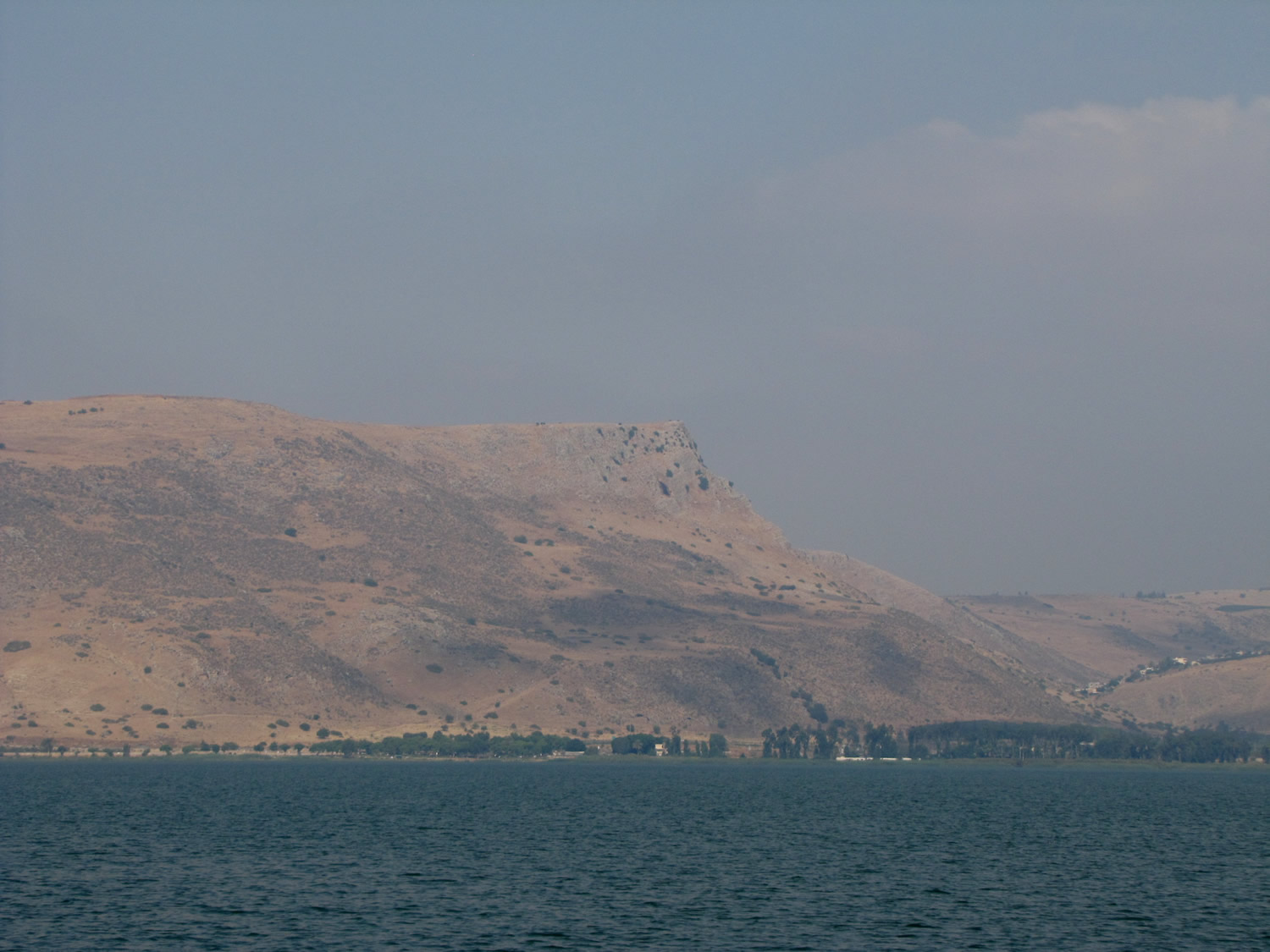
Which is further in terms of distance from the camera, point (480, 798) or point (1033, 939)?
point (480, 798)

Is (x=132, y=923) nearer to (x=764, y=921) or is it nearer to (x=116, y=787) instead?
(x=764, y=921)

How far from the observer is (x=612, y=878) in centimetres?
9194

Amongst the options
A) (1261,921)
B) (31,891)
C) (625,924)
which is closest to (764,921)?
(625,924)

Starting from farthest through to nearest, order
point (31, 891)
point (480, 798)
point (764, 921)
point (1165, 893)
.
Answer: point (480, 798), point (1165, 893), point (31, 891), point (764, 921)

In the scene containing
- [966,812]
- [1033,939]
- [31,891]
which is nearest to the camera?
[1033,939]

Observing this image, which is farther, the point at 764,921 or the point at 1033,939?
the point at 764,921

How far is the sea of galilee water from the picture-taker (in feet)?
226

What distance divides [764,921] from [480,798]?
352 feet

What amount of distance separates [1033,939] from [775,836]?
2233 inches

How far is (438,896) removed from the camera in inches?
3194

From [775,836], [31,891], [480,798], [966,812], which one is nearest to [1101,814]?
[966,812]

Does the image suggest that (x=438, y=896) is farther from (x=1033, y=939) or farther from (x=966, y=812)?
(x=966, y=812)

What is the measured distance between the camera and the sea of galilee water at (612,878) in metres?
68.9

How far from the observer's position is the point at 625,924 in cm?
7225
